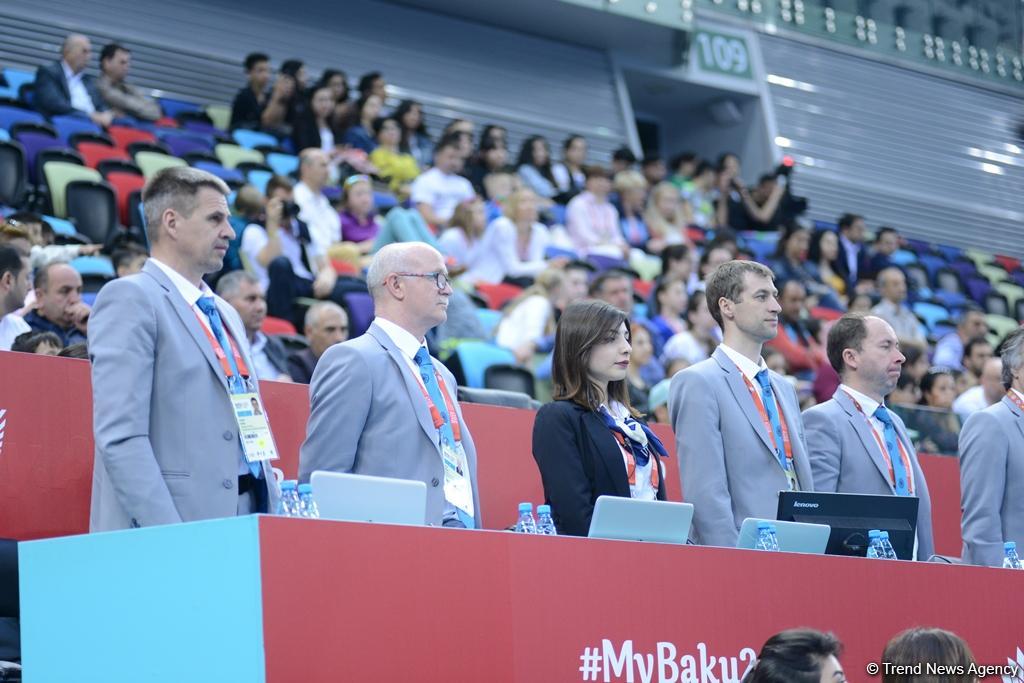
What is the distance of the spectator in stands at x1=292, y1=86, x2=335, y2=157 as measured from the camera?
35.8 ft

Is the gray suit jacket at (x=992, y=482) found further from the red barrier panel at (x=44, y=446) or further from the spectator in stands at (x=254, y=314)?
the red barrier panel at (x=44, y=446)

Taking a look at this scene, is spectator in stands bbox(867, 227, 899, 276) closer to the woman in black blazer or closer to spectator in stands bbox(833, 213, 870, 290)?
spectator in stands bbox(833, 213, 870, 290)

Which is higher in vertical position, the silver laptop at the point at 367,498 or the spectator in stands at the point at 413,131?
the spectator in stands at the point at 413,131

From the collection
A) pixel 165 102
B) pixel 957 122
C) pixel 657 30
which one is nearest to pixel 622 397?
pixel 165 102

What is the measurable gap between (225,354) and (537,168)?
8851 mm

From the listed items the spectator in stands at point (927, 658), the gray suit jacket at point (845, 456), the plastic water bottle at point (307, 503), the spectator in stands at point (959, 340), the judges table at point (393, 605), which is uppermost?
the spectator in stands at point (959, 340)

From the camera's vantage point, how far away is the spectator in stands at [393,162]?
10953 millimetres

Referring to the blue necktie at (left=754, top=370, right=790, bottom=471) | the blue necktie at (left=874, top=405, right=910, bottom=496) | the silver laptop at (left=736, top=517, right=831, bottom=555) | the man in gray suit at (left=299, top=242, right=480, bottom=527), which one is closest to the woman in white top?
the blue necktie at (left=874, top=405, right=910, bottom=496)

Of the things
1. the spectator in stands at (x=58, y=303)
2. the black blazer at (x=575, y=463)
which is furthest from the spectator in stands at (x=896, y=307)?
the black blazer at (x=575, y=463)

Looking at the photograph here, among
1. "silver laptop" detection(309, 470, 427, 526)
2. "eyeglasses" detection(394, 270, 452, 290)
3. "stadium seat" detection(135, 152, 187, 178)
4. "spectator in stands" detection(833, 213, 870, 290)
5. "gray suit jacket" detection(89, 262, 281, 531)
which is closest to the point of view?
"silver laptop" detection(309, 470, 427, 526)

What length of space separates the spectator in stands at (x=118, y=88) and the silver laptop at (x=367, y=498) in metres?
7.89

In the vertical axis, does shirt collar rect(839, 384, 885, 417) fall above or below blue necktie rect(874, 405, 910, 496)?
above

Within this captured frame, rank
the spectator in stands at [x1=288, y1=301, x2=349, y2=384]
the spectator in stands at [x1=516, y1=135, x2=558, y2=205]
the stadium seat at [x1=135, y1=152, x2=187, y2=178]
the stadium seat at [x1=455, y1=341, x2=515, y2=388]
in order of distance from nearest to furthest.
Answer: the spectator in stands at [x1=288, y1=301, x2=349, y2=384]
the stadium seat at [x1=455, y1=341, x2=515, y2=388]
the stadium seat at [x1=135, y1=152, x2=187, y2=178]
the spectator in stands at [x1=516, y1=135, x2=558, y2=205]

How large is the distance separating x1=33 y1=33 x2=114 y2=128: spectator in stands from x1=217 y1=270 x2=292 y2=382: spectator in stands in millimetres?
3987
